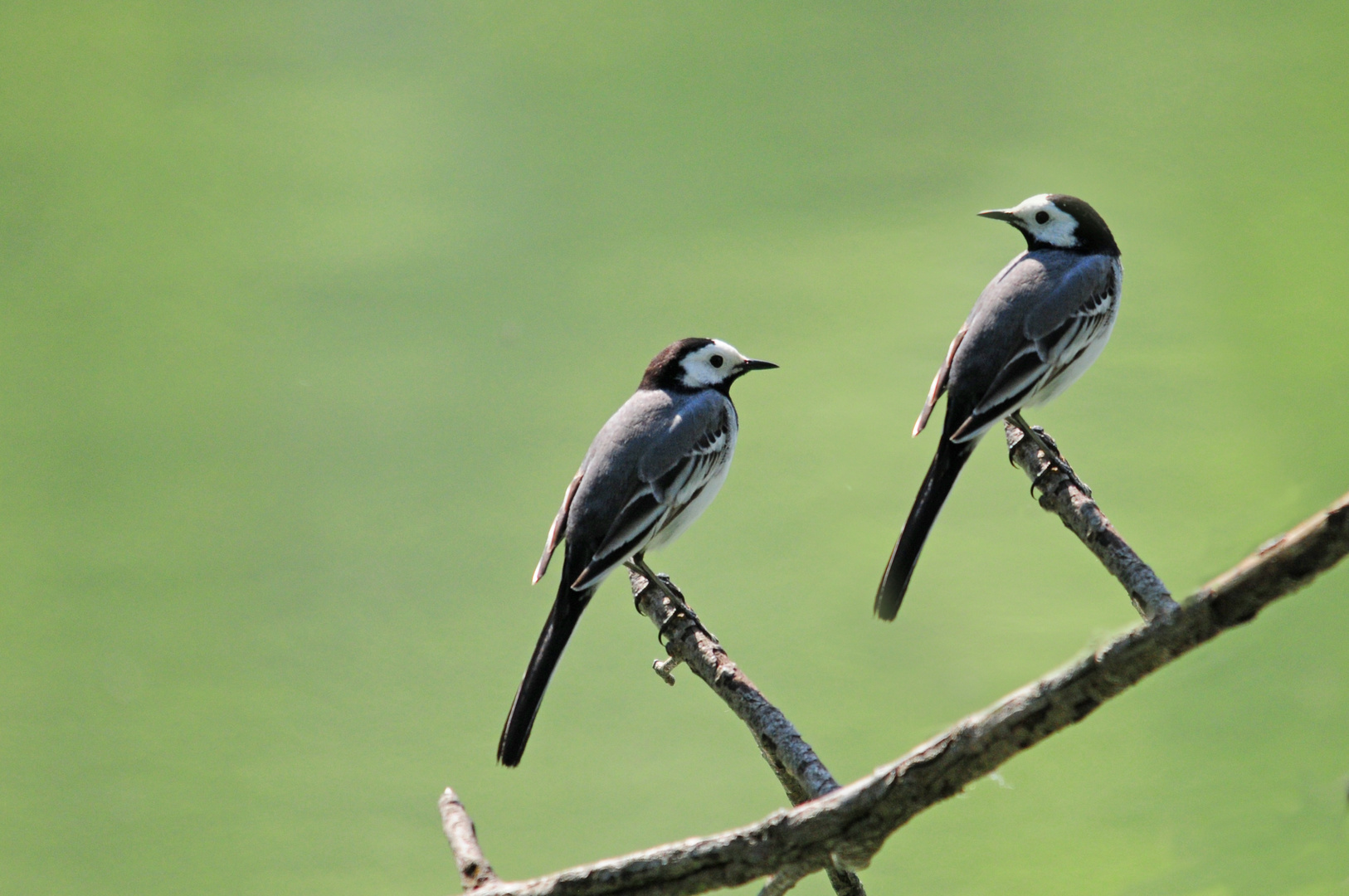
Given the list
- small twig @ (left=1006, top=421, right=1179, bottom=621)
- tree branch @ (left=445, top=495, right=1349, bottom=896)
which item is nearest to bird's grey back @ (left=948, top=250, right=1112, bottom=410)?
small twig @ (left=1006, top=421, right=1179, bottom=621)

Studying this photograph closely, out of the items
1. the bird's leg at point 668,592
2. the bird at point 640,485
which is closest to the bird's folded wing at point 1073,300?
the bird at point 640,485

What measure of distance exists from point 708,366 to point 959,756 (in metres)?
1.01

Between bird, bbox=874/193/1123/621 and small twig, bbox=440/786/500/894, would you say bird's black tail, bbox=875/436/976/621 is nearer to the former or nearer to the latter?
bird, bbox=874/193/1123/621

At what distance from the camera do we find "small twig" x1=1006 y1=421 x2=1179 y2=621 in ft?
4.56

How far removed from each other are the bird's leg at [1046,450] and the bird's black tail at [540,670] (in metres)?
0.73

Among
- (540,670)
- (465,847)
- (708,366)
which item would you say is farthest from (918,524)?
(465,847)

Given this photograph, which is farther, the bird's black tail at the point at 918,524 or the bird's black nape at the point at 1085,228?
the bird's black nape at the point at 1085,228

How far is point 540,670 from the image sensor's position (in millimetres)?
1551

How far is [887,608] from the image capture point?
164 centimetres

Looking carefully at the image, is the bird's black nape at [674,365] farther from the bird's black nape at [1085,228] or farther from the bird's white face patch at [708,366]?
the bird's black nape at [1085,228]

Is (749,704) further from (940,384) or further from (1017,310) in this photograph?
(1017,310)

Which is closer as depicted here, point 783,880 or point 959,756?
point 959,756

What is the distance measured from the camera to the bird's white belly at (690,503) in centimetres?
177

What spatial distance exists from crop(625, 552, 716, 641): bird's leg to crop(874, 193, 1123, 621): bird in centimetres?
28
